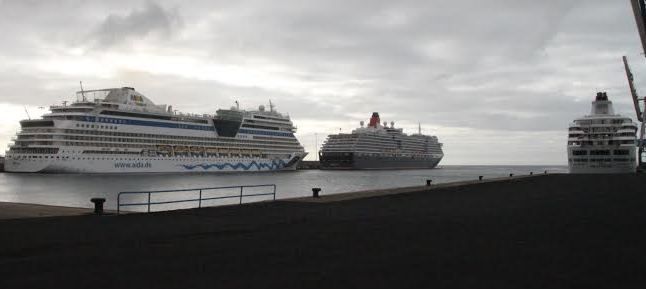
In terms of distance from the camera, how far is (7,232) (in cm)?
1359

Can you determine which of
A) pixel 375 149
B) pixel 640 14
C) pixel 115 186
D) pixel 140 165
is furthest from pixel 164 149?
pixel 640 14

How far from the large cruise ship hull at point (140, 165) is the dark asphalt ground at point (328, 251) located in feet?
250

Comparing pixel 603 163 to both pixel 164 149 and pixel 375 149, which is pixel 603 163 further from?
pixel 375 149

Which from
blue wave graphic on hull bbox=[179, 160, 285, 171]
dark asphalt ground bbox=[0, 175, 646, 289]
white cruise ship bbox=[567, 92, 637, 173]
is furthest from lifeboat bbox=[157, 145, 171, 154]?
dark asphalt ground bbox=[0, 175, 646, 289]

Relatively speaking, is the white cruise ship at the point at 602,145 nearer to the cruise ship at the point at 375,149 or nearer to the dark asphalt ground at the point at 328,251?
the dark asphalt ground at the point at 328,251

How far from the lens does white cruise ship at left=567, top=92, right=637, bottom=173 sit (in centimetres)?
7850

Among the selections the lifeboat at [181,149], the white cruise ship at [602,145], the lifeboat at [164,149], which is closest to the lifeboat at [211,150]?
the lifeboat at [181,149]

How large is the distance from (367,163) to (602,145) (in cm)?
7659

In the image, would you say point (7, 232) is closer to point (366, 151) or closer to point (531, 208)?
point (531, 208)

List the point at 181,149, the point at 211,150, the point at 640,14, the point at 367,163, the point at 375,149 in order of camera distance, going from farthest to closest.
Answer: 1. the point at 375,149
2. the point at 367,163
3. the point at 211,150
4. the point at 181,149
5. the point at 640,14

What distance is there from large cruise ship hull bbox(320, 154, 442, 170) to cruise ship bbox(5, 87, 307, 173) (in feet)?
96.8

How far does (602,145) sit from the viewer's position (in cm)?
7919

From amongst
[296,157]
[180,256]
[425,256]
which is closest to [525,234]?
[425,256]

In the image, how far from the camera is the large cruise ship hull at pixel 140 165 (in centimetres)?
8668
